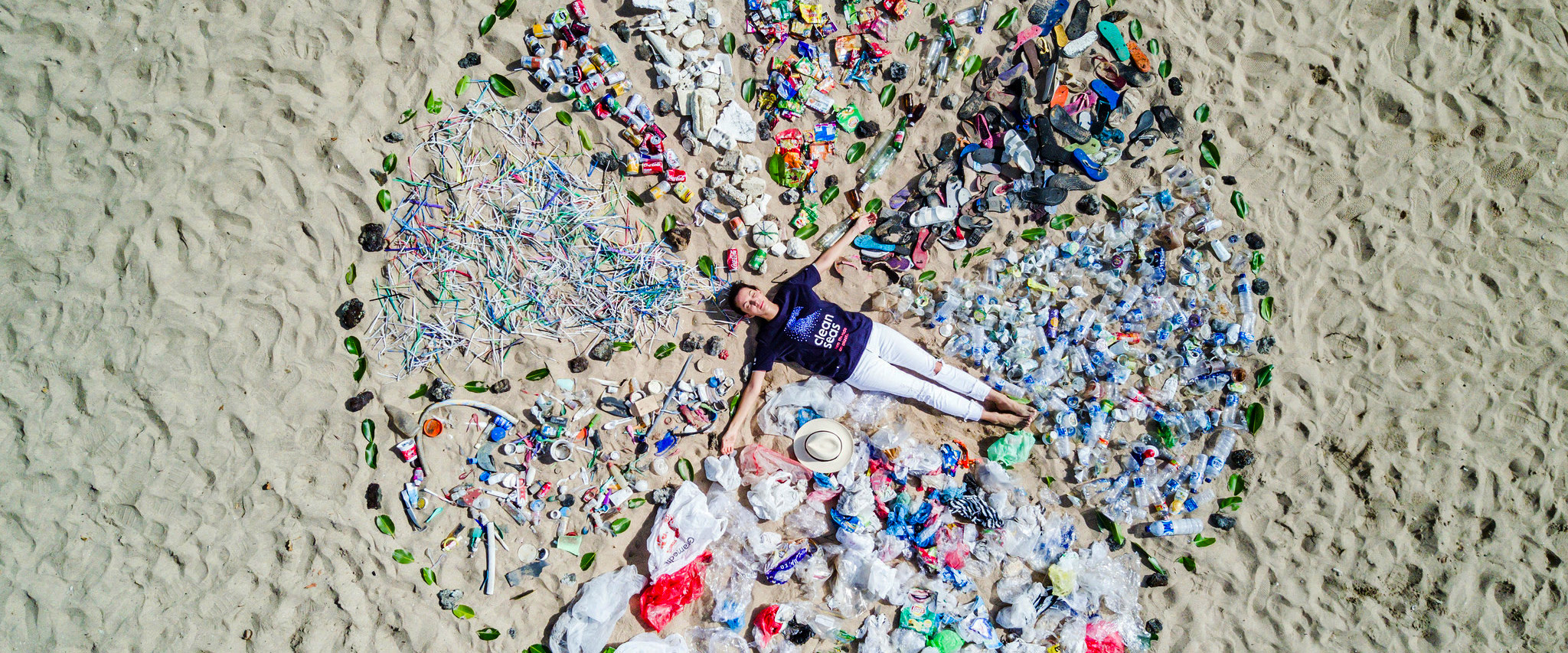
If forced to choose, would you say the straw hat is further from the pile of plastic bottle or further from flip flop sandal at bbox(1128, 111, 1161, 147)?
flip flop sandal at bbox(1128, 111, 1161, 147)

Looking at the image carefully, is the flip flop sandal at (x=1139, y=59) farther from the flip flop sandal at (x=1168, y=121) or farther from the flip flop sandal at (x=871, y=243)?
the flip flop sandal at (x=871, y=243)

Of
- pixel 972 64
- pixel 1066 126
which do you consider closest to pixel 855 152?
pixel 972 64

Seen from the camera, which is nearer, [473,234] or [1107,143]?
[473,234]

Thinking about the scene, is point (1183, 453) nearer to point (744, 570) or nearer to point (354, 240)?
point (744, 570)

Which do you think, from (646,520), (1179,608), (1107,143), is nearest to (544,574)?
(646,520)

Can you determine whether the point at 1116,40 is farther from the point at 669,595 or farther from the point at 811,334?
the point at 669,595

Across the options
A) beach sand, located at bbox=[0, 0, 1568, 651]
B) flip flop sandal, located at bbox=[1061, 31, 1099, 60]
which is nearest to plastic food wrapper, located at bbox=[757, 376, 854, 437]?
beach sand, located at bbox=[0, 0, 1568, 651]

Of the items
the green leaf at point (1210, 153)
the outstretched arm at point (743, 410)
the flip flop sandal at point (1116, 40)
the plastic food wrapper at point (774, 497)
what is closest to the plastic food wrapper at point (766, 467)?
the plastic food wrapper at point (774, 497)
